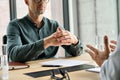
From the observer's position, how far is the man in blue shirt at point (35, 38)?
1779mm

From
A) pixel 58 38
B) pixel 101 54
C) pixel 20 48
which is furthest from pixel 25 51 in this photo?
pixel 101 54

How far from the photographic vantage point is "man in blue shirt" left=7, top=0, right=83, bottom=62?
70.0 inches

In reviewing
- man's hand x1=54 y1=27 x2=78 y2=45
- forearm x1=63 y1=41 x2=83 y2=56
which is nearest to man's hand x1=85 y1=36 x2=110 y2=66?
man's hand x1=54 y1=27 x2=78 y2=45

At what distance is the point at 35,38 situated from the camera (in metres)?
2.11

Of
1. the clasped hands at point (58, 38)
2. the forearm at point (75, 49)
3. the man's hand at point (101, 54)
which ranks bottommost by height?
the forearm at point (75, 49)

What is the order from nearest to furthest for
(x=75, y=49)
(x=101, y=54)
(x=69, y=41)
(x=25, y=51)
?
(x=101, y=54), (x=25, y=51), (x=69, y=41), (x=75, y=49)

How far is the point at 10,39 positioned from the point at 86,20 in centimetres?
210

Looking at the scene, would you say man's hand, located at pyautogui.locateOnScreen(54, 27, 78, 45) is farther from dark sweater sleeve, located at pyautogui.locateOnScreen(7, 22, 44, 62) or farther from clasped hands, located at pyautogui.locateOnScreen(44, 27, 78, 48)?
dark sweater sleeve, located at pyautogui.locateOnScreen(7, 22, 44, 62)

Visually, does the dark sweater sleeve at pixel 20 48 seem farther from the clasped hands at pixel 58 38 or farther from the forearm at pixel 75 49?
the forearm at pixel 75 49

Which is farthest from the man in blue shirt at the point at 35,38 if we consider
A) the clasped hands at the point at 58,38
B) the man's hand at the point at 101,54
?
the man's hand at the point at 101,54

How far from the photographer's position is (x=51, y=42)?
1775 mm

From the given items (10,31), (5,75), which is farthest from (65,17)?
(5,75)

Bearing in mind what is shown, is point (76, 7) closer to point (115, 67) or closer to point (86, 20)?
point (86, 20)

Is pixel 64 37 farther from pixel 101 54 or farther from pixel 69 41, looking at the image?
pixel 101 54
